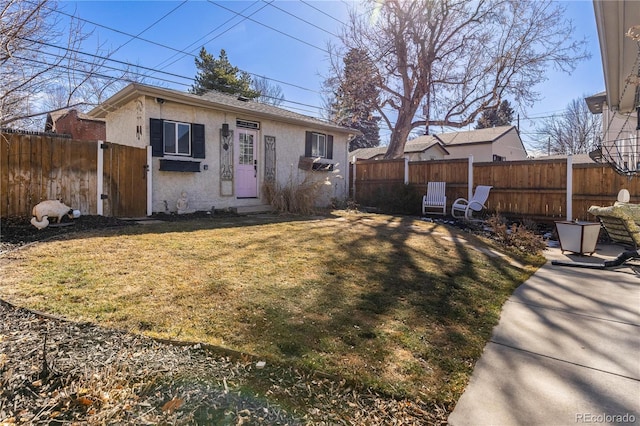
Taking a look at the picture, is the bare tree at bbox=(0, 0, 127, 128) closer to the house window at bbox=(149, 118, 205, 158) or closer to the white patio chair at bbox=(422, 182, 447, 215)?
the house window at bbox=(149, 118, 205, 158)

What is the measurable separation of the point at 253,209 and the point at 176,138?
2.63 m

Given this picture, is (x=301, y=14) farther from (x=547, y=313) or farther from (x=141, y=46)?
(x=547, y=313)

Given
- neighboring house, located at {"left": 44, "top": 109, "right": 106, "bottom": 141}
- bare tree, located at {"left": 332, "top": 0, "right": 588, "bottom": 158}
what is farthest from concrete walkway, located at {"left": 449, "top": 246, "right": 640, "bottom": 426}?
neighboring house, located at {"left": 44, "top": 109, "right": 106, "bottom": 141}

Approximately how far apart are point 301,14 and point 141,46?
5918mm

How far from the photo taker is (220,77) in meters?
21.4

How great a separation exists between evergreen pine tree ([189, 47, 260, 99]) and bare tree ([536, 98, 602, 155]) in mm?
25475

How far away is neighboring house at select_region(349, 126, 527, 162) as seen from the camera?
70.0ft

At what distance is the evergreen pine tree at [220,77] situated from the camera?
2148 cm

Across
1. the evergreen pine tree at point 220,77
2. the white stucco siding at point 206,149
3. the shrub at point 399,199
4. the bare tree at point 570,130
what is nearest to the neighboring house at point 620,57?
the shrub at point 399,199

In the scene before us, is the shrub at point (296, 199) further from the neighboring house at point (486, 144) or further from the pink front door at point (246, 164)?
the neighboring house at point (486, 144)

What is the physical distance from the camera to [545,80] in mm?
14703

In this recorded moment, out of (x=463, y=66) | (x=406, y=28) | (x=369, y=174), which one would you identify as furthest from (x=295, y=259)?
(x=463, y=66)

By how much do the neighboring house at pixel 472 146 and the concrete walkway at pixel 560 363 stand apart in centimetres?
1794

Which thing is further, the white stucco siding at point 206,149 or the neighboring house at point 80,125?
the neighboring house at point 80,125
